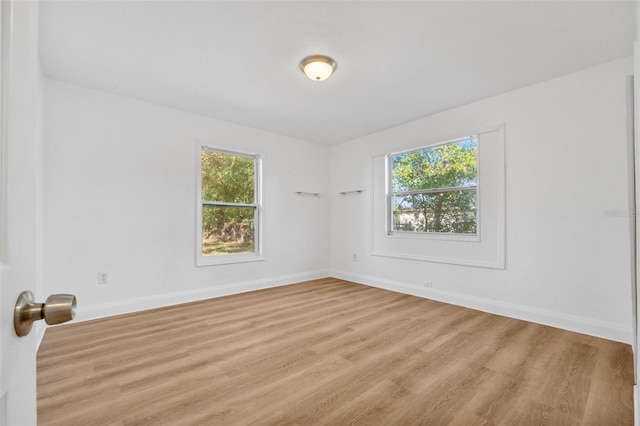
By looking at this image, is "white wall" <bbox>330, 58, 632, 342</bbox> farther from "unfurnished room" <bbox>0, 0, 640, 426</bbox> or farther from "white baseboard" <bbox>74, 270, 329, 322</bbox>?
"white baseboard" <bbox>74, 270, 329, 322</bbox>

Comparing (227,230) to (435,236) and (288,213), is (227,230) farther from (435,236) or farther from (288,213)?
(435,236)

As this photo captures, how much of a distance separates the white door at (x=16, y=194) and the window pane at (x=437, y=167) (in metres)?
3.80

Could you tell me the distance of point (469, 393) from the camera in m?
1.73

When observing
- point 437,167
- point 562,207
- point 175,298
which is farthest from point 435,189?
point 175,298

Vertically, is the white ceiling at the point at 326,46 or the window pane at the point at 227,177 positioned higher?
the white ceiling at the point at 326,46

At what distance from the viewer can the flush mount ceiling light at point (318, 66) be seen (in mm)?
2491

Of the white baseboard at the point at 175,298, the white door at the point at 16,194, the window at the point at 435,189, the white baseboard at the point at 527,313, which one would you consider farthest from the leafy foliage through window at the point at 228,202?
the white door at the point at 16,194

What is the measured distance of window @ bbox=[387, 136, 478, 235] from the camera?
11.7ft

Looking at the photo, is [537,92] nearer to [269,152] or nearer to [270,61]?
[270,61]

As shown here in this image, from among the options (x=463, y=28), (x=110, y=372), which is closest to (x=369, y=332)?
(x=110, y=372)

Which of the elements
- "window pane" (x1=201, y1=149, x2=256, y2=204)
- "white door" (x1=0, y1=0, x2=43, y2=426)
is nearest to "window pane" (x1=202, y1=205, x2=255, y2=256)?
"window pane" (x1=201, y1=149, x2=256, y2=204)

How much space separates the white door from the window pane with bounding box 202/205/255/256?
11.3 feet

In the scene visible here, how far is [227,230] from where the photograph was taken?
411 cm

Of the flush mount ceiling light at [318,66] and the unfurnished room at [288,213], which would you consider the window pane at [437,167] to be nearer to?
the unfurnished room at [288,213]
